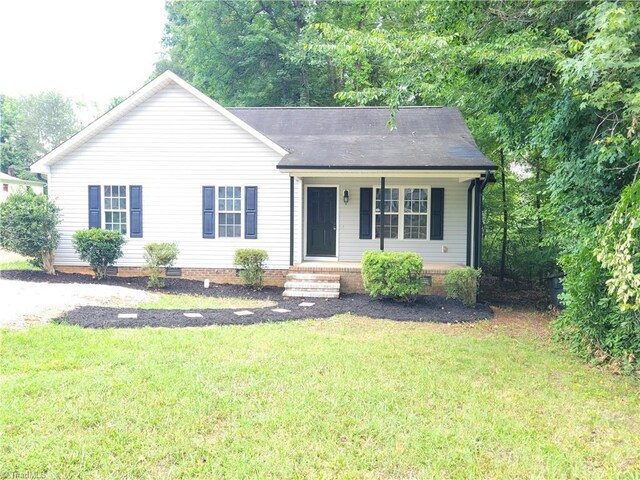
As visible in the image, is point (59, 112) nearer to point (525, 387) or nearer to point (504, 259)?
point (504, 259)

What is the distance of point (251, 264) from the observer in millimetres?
10328

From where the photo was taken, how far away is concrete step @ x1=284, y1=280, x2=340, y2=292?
980 cm

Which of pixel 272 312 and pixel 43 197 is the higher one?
pixel 43 197

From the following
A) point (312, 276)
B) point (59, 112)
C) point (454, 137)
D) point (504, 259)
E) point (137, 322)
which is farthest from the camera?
point (59, 112)

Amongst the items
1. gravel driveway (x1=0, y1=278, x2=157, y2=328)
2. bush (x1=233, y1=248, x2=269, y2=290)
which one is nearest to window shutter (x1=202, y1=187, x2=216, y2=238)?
bush (x1=233, y1=248, x2=269, y2=290)

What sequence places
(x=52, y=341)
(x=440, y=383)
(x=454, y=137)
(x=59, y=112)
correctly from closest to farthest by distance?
1. (x=440, y=383)
2. (x=52, y=341)
3. (x=454, y=137)
4. (x=59, y=112)

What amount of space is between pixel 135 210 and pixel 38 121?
51.7m

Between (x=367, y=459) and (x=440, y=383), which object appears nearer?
(x=367, y=459)

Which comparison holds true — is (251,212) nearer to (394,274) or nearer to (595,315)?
(394,274)

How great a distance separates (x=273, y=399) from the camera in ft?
12.7

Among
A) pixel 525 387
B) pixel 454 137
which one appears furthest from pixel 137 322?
pixel 454 137

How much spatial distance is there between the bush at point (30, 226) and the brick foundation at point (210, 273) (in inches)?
26.1

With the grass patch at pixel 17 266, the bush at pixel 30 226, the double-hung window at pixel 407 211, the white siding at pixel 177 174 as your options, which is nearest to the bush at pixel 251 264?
the white siding at pixel 177 174

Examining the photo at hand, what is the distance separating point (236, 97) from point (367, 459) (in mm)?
19854
